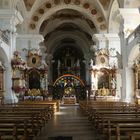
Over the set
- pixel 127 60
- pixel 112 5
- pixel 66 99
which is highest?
pixel 112 5

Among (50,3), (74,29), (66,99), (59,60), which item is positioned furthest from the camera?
(59,60)

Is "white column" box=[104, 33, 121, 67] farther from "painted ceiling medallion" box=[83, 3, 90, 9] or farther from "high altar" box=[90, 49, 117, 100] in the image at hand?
"painted ceiling medallion" box=[83, 3, 90, 9]

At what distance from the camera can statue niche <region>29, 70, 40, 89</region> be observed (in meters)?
25.6

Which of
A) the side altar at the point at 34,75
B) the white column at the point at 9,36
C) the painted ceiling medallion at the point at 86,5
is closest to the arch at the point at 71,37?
the side altar at the point at 34,75

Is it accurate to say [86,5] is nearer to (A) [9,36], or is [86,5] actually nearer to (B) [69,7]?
(B) [69,7]

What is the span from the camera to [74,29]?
35.0 m

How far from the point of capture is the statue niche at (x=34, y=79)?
25.6 m

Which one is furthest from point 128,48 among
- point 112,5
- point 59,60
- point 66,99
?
point 59,60

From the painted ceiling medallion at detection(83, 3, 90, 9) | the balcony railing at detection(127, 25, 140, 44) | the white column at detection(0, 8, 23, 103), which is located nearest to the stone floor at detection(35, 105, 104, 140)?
the balcony railing at detection(127, 25, 140, 44)

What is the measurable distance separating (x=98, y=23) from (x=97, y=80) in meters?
4.18

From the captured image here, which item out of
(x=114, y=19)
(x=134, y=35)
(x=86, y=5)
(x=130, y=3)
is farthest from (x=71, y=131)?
(x=86, y=5)

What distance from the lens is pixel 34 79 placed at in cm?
2573

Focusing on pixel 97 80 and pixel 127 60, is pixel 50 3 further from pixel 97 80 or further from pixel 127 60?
pixel 127 60

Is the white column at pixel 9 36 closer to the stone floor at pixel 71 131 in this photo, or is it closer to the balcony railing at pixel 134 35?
the balcony railing at pixel 134 35
